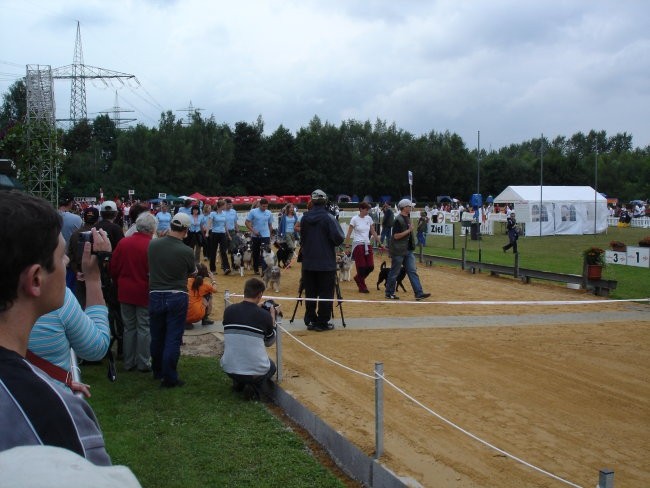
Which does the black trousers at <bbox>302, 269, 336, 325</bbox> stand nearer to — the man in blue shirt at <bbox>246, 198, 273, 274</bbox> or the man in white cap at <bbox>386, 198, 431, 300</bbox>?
the man in white cap at <bbox>386, 198, 431, 300</bbox>

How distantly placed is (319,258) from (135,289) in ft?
11.9

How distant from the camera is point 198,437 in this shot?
6.39 m

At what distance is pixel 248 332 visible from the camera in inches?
301

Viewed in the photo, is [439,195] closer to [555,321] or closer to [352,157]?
[352,157]

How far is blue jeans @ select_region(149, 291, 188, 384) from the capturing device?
26.1 feet

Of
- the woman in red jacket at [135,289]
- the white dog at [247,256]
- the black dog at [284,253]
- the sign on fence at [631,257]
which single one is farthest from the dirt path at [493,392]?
the black dog at [284,253]

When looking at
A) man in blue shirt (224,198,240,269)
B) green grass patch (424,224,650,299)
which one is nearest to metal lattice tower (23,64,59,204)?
man in blue shirt (224,198,240,269)

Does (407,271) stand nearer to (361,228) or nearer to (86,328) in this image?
(361,228)

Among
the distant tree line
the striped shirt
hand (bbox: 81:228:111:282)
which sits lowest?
the striped shirt

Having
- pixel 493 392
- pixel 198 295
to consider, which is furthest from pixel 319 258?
pixel 493 392

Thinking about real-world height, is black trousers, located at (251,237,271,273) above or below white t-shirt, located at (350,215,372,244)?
below

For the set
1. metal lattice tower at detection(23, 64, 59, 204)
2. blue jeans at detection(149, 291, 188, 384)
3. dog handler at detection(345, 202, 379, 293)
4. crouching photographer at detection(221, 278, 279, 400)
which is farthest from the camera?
metal lattice tower at detection(23, 64, 59, 204)

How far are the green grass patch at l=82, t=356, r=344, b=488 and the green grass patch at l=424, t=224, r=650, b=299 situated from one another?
12.0 metres

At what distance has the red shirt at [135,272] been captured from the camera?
8531 mm
